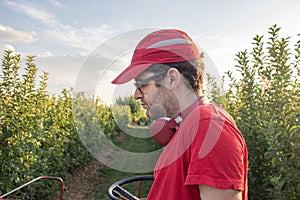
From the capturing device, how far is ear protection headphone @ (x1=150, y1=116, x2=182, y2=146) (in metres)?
1.31

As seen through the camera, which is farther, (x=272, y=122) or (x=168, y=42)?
(x=272, y=122)

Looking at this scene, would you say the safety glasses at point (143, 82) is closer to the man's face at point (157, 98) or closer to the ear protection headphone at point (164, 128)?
the man's face at point (157, 98)

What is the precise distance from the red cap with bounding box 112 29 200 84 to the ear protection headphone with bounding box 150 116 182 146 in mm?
231

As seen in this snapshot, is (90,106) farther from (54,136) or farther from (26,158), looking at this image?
(26,158)

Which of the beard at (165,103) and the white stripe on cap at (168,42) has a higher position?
the white stripe on cap at (168,42)

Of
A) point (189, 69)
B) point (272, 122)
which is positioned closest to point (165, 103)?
point (189, 69)

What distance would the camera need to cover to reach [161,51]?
126 cm

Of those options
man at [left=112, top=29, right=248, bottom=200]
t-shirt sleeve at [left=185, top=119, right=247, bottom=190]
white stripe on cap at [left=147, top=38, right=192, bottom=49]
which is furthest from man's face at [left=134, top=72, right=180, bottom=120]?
t-shirt sleeve at [left=185, top=119, right=247, bottom=190]

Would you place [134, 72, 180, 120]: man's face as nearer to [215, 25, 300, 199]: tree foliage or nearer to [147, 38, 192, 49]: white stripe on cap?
[147, 38, 192, 49]: white stripe on cap

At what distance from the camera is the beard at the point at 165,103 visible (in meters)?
1.27

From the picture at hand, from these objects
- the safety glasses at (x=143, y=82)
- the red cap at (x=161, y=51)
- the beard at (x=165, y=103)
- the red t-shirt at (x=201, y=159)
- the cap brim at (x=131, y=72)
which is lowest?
the red t-shirt at (x=201, y=159)

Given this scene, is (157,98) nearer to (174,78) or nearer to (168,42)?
(174,78)

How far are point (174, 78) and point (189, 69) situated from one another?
7cm

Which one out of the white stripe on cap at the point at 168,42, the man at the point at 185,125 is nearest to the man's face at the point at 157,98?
the man at the point at 185,125
